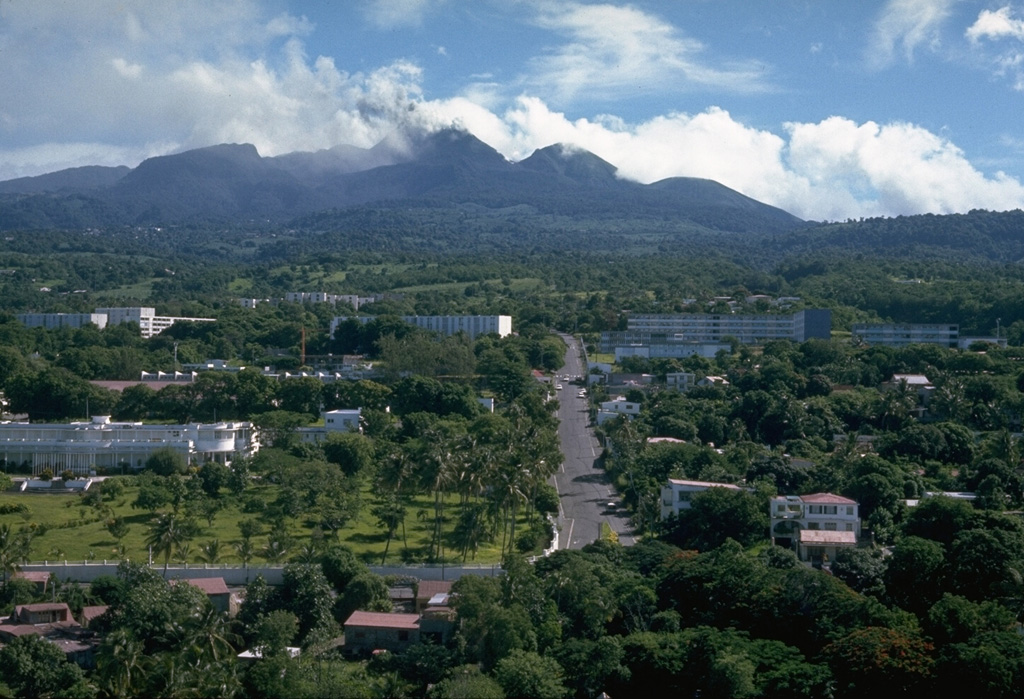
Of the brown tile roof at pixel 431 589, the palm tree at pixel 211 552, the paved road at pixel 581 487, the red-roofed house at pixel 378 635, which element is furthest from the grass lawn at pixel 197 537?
the red-roofed house at pixel 378 635

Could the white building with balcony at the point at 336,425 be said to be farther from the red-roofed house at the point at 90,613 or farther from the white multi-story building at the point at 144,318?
the white multi-story building at the point at 144,318

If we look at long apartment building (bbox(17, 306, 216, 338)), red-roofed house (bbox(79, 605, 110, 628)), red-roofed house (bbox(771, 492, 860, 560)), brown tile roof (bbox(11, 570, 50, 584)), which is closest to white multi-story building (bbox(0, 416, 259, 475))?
brown tile roof (bbox(11, 570, 50, 584))

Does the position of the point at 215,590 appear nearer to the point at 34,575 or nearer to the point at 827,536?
the point at 34,575

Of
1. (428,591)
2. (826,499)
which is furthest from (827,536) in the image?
(428,591)

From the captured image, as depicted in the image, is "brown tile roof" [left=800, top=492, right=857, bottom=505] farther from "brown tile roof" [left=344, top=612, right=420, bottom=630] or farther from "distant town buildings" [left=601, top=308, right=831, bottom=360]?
"distant town buildings" [left=601, top=308, right=831, bottom=360]

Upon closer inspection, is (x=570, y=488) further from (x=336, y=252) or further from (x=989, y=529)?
(x=336, y=252)

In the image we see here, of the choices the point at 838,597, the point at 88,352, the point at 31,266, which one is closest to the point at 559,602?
the point at 838,597
